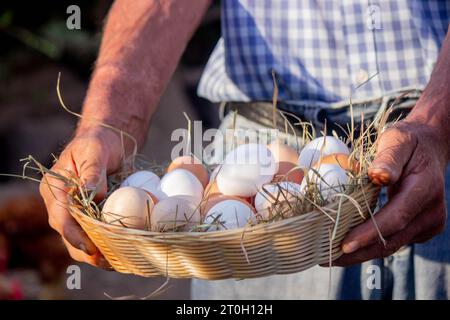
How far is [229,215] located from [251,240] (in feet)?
0.31

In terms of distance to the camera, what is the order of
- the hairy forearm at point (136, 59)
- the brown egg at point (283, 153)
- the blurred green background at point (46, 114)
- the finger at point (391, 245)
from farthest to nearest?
the blurred green background at point (46, 114)
the hairy forearm at point (136, 59)
the brown egg at point (283, 153)
the finger at point (391, 245)

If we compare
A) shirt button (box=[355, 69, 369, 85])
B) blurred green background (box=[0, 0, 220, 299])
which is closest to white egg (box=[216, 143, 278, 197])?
shirt button (box=[355, 69, 369, 85])

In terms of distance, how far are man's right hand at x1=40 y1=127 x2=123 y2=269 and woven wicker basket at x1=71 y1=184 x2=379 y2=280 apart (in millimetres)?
47

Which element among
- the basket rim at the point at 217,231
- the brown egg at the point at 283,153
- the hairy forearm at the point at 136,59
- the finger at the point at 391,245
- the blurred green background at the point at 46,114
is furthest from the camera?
the blurred green background at the point at 46,114

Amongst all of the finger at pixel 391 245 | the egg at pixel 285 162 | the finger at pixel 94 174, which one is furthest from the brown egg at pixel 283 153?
the finger at pixel 94 174

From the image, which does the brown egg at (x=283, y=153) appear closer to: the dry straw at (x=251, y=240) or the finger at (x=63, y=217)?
the dry straw at (x=251, y=240)

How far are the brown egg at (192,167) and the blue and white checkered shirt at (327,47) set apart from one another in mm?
273

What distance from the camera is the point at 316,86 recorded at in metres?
1.73

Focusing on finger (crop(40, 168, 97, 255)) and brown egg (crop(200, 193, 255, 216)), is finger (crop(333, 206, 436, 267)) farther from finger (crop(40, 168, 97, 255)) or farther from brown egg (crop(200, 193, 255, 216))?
finger (crop(40, 168, 97, 255))

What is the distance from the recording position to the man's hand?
133 cm

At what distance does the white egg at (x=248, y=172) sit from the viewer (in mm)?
1447
